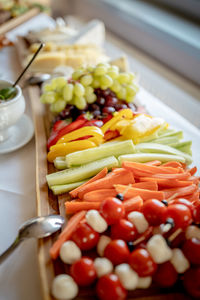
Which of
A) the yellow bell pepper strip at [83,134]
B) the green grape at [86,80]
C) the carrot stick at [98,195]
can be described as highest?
the green grape at [86,80]

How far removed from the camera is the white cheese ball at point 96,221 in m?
0.87

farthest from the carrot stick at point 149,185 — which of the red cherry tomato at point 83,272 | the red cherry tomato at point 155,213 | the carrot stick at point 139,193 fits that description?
the red cherry tomato at point 83,272

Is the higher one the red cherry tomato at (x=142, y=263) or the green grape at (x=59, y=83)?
the green grape at (x=59, y=83)

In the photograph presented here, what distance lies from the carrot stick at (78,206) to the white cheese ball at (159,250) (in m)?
0.24

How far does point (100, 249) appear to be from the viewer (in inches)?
33.7

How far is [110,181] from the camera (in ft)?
3.46

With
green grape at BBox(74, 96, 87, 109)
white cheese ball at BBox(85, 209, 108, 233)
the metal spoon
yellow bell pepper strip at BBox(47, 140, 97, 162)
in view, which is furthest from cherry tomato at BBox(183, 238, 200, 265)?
green grape at BBox(74, 96, 87, 109)

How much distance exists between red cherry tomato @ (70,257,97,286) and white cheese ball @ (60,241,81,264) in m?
0.04

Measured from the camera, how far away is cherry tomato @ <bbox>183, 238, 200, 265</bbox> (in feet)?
2.57

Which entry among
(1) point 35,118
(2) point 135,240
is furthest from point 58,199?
(1) point 35,118

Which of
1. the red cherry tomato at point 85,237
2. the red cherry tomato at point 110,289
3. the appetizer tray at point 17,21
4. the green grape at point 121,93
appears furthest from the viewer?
the appetizer tray at point 17,21

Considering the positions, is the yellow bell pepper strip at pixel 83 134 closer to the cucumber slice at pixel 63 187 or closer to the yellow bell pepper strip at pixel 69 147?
the yellow bell pepper strip at pixel 69 147

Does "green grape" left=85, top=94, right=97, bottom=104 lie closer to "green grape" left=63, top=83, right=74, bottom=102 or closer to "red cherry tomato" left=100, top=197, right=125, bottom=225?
"green grape" left=63, top=83, right=74, bottom=102

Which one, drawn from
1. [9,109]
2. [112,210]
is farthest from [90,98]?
[112,210]
